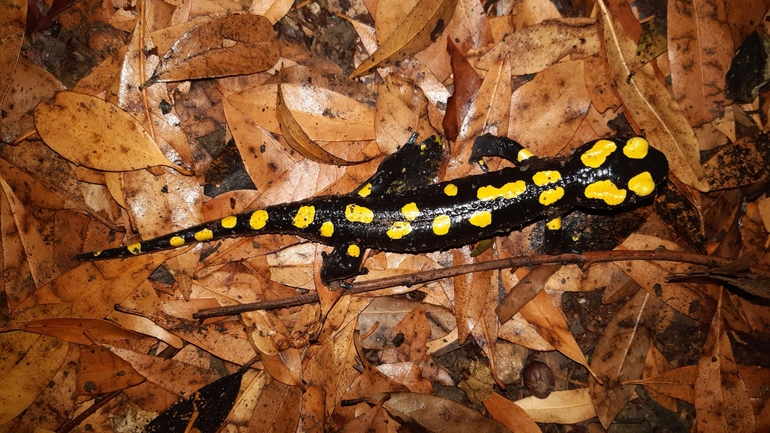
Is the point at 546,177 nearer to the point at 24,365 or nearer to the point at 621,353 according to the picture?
the point at 621,353

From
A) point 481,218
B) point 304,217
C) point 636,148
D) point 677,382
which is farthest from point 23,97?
point 677,382

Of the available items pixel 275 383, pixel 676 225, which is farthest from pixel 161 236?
pixel 676 225

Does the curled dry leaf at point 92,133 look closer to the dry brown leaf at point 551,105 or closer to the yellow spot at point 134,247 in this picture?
the yellow spot at point 134,247

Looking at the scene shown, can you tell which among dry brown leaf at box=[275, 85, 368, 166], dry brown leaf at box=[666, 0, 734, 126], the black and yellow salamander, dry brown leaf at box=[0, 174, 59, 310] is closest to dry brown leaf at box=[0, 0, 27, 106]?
dry brown leaf at box=[0, 174, 59, 310]

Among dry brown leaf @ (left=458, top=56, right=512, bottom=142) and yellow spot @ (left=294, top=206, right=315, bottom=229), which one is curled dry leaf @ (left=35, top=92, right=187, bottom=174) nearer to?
yellow spot @ (left=294, top=206, right=315, bottom=229)

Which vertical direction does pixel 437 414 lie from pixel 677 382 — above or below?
above

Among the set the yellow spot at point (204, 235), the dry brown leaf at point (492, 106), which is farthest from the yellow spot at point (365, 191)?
the yellow spot at point (204, 235)
